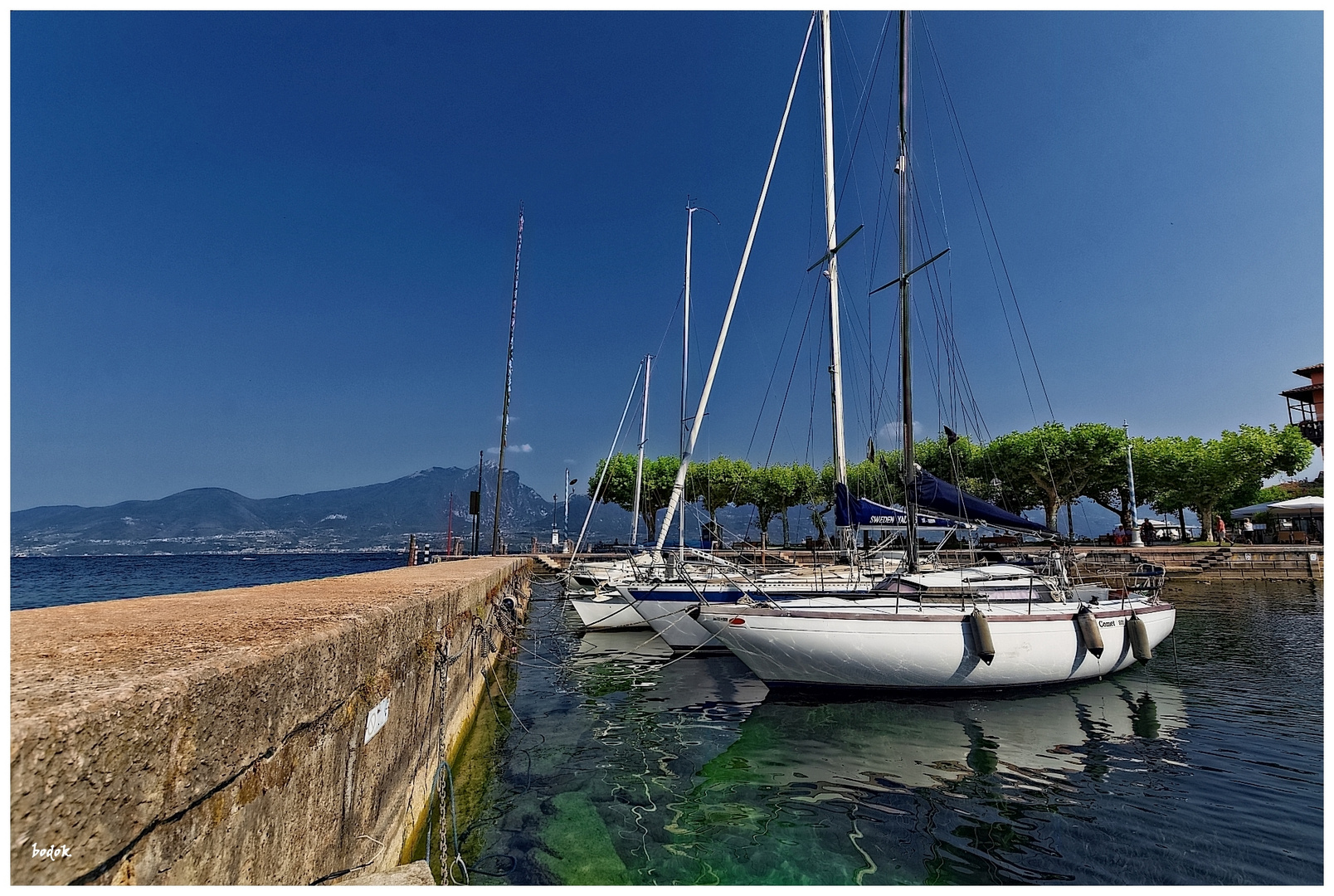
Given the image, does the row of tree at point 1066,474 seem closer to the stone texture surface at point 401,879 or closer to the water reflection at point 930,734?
the water reflection at point 930,734

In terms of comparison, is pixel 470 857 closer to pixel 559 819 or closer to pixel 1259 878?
pixel 559 819

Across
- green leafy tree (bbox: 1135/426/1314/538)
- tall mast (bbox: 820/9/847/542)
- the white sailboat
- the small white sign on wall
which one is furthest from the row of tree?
the small white sign on wall

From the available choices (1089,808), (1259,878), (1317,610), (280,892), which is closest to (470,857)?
(280,892)

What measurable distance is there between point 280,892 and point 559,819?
3682 mm

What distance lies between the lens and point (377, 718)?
364 centimetres

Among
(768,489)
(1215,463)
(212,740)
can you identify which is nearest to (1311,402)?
(1215,463)

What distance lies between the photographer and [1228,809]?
5.34 metres

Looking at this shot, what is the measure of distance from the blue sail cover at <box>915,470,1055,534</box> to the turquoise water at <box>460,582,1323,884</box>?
325 centimetres

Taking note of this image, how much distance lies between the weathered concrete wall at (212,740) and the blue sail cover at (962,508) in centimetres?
1091

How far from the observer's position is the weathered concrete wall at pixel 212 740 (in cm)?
149

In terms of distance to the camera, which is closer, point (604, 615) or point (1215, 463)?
point (604, 615)

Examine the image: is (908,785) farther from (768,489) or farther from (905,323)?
(768,489)

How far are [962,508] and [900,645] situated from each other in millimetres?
5358

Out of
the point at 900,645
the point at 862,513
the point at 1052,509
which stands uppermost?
the point at 1052,509
